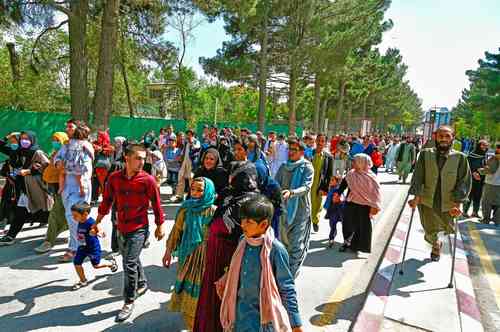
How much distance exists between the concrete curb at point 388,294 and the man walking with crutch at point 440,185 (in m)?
0.56

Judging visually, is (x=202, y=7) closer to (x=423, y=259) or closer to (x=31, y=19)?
(x=31, y=19)

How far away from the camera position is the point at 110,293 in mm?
4137

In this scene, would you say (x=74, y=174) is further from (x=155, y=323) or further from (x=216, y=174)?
(x=155, y=323)

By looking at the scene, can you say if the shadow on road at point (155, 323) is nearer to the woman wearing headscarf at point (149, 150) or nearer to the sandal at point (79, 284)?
the sandal at point (79, 284)

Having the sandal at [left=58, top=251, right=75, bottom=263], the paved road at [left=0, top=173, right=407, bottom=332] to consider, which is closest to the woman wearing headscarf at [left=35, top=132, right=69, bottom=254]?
the paved road at [left=0, top=173, right=407, bottom=332]

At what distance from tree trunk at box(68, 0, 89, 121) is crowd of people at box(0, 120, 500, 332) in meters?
5.52

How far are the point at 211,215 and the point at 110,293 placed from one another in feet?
5.41

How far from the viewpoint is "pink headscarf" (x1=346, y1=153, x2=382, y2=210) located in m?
5.64

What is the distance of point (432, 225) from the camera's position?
543cm

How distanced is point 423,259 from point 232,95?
54880 millimetres

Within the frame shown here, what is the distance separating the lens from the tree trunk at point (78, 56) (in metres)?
12.6

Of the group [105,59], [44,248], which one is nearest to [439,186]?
[44,248]

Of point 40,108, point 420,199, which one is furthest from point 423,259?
point 40,108

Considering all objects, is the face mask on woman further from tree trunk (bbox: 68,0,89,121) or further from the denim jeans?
tree trunk (bbox: 68,0,89,121)
